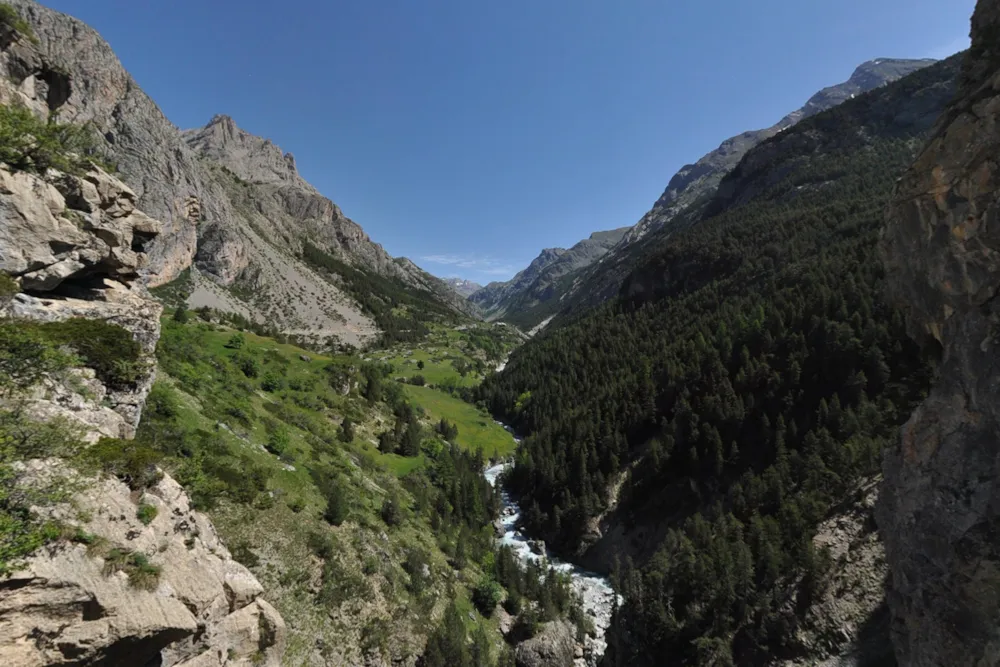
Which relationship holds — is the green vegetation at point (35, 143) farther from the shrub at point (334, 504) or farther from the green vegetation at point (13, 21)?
the shrub at point (334, 504)

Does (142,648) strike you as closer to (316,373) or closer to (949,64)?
(316,373)

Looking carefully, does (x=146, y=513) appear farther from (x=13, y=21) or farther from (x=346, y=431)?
(x=346, y=431)

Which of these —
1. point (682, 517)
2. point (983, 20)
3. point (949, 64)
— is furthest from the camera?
point (949, 64)

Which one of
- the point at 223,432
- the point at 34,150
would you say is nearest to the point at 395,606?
the point at 223,432

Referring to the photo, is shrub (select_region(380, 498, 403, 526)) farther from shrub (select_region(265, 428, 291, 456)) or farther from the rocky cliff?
the rocky cliff

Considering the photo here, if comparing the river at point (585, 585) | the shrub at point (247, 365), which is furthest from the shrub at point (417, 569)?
the shrub at point (247, 365)

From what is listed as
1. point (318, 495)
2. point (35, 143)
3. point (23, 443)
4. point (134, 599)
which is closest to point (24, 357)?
point (23, 443)
